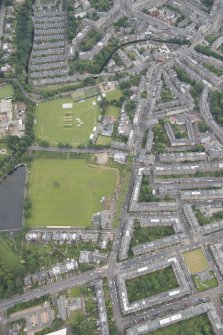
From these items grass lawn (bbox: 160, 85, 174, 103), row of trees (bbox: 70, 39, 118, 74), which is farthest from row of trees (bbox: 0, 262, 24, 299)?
row of trees (bbox: 70, 39, 118, 74)

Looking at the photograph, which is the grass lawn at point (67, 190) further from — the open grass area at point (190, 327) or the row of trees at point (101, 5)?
the row of trees at point (101, 5)

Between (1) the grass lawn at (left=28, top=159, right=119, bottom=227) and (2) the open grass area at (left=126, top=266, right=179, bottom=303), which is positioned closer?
(2) the open grass area at (left=126, top=266, right=179, bottom=303)

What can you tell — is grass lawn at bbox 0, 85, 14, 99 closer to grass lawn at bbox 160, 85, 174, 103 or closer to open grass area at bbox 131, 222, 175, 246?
grass lawn at bbox 160, 85, 174, 103

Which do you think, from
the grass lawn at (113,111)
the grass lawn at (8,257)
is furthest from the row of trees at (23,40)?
the grass lawn at (8,257)

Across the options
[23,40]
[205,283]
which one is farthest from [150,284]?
[23,40]

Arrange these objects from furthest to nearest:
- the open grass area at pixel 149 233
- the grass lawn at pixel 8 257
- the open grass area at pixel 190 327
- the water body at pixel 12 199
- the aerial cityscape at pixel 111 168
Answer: the water body at pixel 12 199 → the open grass area at pixel 149 233 → the grass lawn at pixel 8 257 → the aerial cityscape at pixel 111 168 → the open grass area at pixel 190 327

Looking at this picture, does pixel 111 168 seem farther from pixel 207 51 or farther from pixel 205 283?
pixel 207 51
